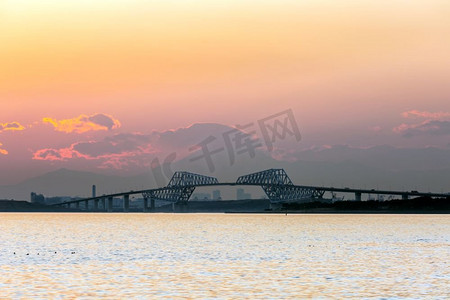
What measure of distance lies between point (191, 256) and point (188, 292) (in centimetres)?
2626

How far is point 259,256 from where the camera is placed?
66.8 m

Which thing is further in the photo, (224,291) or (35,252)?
(35,252)

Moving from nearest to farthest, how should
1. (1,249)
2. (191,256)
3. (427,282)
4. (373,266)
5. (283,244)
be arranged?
1. (427,282)
2. (373,266)
3. (191,256)
4. (1,249)
5. (283,244)

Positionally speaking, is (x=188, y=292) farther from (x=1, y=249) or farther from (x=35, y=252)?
(x=1, y=249)

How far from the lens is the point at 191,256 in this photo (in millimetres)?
66688

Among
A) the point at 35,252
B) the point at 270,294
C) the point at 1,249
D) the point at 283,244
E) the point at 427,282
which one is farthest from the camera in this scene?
the point at 283,244

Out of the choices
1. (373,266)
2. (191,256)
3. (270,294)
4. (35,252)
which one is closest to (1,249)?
(35,252)

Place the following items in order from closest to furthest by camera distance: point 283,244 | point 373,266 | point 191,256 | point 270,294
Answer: point 270,294
point 373,266
point 191,256
point 283,244

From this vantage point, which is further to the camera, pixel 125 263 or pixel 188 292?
pixel 125 263

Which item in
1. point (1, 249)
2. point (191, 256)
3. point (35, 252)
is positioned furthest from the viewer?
point (1, 249)

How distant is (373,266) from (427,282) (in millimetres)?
10857

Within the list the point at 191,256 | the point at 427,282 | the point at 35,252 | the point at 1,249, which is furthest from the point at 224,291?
the point at 1,249

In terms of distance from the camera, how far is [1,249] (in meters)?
77.6

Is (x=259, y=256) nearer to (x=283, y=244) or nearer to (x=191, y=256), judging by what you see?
(x=191, y=256)
